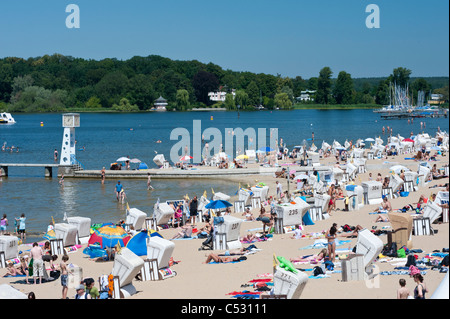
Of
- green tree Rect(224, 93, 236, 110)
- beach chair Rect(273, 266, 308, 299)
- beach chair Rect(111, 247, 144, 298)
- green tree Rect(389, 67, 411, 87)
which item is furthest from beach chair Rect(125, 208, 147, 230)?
green tree Rect(224, 93, 236, 110)

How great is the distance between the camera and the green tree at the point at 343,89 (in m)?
175

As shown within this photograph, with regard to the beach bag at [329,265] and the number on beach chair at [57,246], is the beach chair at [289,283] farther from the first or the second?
the number on beach chair at [57,246]

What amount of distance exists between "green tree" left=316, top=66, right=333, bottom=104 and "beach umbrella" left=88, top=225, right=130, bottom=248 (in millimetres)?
158489

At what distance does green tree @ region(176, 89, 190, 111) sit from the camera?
575ft

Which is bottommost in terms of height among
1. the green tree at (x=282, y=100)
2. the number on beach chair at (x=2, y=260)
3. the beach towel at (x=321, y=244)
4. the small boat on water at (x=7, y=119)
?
the number on beach chair at (x=2, y=260)

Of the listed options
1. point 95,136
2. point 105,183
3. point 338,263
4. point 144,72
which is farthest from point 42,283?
point 144,72

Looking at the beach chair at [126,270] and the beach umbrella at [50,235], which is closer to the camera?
the beach chair at [126,270]

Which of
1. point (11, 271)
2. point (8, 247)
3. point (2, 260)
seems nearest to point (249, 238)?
point (11, 271)

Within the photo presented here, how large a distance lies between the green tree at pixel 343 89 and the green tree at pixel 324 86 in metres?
2.43

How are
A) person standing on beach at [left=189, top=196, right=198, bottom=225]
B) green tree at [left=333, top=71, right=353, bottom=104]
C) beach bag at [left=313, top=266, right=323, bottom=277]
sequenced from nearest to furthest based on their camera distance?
beach bag at [left=313, top=266, right=323, bottom=277], person standing on beach at [left=189, top=196, right=198, bottom=225], green tree at [left=333, top=71, right=353, bottom=104]

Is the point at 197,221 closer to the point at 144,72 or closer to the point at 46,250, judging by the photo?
the point at 46,250

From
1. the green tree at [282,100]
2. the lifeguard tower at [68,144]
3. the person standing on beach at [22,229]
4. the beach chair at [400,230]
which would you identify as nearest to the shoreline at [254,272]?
the beach chair at [400,230]

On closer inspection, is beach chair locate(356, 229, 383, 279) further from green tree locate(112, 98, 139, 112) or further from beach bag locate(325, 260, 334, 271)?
green tree locate(112, 98, 139, 112)

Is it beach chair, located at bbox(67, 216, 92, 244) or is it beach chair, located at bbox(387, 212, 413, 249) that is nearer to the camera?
beach chair, located at bbox(387, 212, 413, 249)
